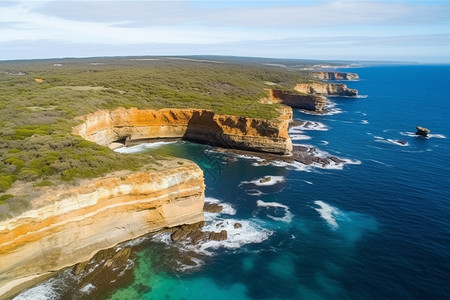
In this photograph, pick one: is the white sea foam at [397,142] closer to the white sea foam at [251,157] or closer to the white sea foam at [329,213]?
the white sea foam at [251,157]

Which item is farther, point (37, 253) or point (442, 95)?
point (442, 95)

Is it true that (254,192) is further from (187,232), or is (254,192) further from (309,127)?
(309,127)

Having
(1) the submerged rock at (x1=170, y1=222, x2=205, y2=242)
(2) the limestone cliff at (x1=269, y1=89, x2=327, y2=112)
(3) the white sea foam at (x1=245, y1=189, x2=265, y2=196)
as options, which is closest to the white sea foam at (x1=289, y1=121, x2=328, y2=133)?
(2) the limestone cliff at (x1=269, y1=89, x2=327, y2=112)

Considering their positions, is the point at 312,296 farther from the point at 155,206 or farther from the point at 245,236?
the point at 155,206

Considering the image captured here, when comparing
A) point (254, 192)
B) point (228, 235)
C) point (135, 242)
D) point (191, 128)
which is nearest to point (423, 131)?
point (254, 192)

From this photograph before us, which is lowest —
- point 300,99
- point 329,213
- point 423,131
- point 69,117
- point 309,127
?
point 329,213

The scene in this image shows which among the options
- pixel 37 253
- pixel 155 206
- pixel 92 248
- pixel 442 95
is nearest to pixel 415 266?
pixel 155 206

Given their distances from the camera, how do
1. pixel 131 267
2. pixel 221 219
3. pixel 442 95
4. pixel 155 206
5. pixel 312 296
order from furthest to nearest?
pixel 442 95
pixel 221 219
pixel 155 206
pixel 131 267
pixel 312 296
